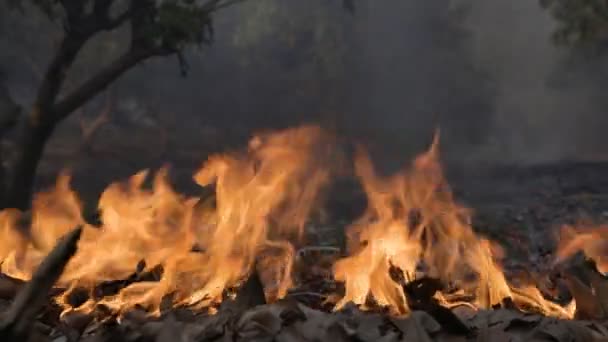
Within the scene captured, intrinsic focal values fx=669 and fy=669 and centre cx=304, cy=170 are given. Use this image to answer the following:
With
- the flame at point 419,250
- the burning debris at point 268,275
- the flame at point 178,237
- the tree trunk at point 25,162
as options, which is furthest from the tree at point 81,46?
the flame at point 419,250

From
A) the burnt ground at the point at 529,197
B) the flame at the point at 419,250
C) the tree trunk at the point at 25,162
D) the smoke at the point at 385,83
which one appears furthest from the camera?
the smoke at the point at 385,83

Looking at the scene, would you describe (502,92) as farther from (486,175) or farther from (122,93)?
(122,93)

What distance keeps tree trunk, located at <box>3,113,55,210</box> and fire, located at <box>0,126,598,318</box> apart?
8145 mm

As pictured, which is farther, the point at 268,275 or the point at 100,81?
the point at 100,81

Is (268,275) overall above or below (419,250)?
above

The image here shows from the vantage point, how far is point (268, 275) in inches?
189

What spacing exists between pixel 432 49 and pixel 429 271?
43.6 m

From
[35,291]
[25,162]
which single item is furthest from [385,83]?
[35,291]

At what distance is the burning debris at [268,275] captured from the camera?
2.92 m

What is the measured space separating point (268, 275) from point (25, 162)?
959 centimetres

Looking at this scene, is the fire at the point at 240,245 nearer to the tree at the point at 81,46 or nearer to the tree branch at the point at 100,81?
the tree at the point at 81,46

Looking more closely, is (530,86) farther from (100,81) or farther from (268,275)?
(268,275)

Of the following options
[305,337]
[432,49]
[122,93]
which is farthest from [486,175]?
[305,337]

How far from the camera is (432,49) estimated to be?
46.5 m
